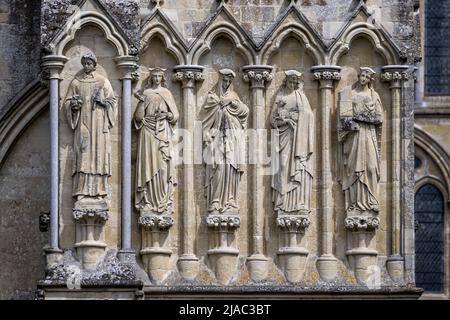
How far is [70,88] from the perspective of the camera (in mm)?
44656

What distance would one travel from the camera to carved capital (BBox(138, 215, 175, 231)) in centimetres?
4479

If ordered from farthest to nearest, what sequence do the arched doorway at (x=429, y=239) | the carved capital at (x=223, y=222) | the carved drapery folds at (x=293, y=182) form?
1. the arched doorway at (x=429, y=239)
2. the carved drapery folds at (x=293, y=182)
3. the carved capital at (x=223, y=222)

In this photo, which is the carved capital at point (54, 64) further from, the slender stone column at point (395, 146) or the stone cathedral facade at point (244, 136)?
the slender stone column at point (395, 146)

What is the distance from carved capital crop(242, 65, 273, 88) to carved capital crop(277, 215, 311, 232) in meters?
1.89

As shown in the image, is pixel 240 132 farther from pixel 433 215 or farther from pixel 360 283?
pixel 433 215

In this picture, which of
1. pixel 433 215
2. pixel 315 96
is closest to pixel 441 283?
pixel 433 215

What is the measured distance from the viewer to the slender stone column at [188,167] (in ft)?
148

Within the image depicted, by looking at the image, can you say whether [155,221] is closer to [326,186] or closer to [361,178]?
[326,186]

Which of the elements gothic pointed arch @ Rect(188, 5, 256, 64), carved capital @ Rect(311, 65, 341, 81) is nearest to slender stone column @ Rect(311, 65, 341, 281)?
Answer: carved capital @ Rect(311, 65, 341, 81)

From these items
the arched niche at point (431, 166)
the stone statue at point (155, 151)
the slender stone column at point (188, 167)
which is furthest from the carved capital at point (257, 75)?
the arched niche at point (431, 166)

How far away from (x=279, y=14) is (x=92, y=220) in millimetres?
3969

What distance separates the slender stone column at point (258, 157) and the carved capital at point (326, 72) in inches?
26.4

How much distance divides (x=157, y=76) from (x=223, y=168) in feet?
5.19

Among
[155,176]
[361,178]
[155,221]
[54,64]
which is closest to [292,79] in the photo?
[361,178]
